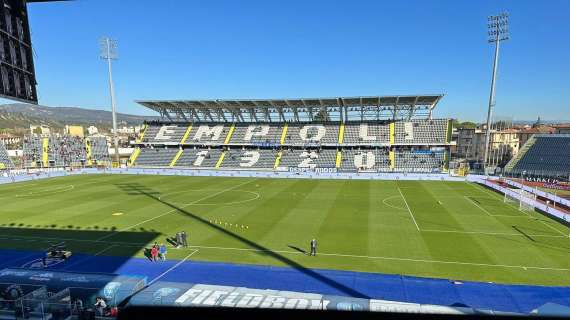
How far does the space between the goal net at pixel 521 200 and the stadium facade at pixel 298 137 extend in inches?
734

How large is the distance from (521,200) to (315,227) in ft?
62.3

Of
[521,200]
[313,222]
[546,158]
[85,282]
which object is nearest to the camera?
[85,282]

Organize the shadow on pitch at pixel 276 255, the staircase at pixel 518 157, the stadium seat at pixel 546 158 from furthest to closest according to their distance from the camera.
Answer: the staircase at pixel 518 157, the stadium seat at pixel 546 158, the shadow on pitch at pixel 276 255

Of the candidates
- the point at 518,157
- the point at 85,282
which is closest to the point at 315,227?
the point at 85,282

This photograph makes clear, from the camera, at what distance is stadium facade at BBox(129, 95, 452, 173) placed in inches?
2141

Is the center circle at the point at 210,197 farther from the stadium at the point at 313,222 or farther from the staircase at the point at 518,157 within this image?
the staircase at the point at 518,157

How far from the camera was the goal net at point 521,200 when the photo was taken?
2850 cm

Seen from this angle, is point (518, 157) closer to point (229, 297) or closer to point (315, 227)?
point (315, 227)

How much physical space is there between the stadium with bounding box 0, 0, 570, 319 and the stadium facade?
13.0 inches

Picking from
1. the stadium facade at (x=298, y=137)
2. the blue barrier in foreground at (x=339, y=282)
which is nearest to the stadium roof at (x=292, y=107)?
the stadium facade at (x=298, y=137)

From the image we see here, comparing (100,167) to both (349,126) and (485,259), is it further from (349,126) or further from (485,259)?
(485,259)

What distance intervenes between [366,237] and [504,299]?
28.5 ft

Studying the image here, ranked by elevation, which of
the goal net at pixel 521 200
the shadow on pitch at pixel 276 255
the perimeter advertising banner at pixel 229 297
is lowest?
the shadow on pitch at pixel 276 255

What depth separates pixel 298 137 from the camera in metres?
60.8
